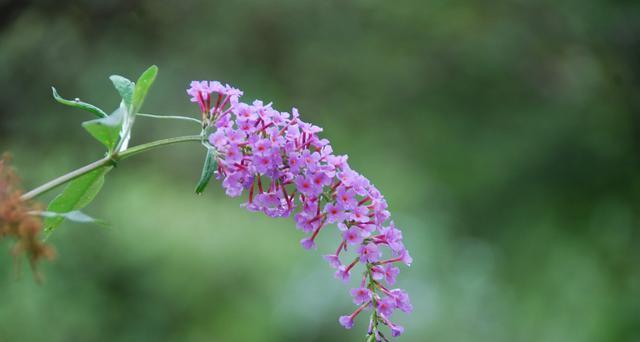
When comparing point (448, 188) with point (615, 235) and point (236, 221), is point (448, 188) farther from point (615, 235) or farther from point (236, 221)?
point (236, 221)

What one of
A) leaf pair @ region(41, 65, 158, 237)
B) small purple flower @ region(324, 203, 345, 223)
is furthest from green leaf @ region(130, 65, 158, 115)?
small purple flower @ region(324, 203, 345, 223)

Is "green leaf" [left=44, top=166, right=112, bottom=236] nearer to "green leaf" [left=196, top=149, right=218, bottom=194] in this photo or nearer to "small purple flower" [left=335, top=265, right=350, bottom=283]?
"green leaf" [left=196, top=149, right=218, bottom=194]

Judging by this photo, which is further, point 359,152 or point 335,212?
point 359,152

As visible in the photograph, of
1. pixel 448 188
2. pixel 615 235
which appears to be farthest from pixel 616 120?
pixel 448 188

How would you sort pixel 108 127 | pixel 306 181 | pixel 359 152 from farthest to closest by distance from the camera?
pixel 359 152 < pixel 306 181 < pixel 108 127

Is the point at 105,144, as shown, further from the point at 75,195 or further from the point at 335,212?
the point at 335,212

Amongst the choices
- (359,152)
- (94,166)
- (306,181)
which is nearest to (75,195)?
(94,166)

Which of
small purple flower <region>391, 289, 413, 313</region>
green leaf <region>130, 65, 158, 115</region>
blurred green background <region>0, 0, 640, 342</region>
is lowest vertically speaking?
small purple flower <region>391, 289, 413, 313</region>
